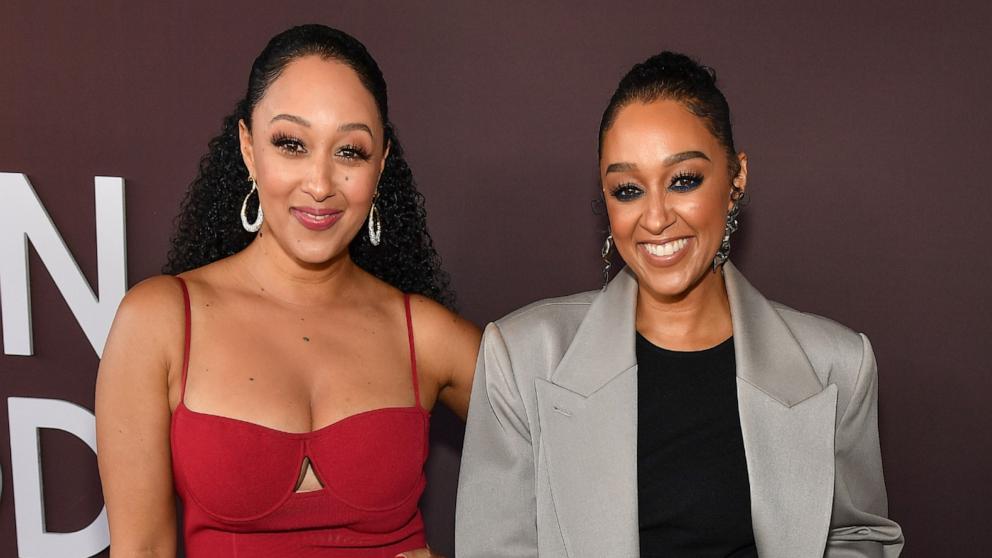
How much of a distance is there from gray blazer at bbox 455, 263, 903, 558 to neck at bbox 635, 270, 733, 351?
5cm

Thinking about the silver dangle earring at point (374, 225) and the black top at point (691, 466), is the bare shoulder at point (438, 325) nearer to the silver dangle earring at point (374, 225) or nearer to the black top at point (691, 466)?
the silver dangle earring at point (374, 225)

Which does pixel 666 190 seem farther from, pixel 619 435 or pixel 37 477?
pixel 37 477

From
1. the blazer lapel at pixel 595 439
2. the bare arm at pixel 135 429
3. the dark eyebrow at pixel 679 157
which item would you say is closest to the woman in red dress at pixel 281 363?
the bare arm at pixel 135 429

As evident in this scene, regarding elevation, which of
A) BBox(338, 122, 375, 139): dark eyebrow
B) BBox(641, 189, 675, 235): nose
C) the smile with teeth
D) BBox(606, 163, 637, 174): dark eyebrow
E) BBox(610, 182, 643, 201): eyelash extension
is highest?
BBox(338, 122, 375, 139): dark eyebrow

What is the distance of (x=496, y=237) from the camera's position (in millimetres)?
2648

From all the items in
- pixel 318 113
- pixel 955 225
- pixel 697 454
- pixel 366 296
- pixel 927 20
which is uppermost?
pixel 927 20

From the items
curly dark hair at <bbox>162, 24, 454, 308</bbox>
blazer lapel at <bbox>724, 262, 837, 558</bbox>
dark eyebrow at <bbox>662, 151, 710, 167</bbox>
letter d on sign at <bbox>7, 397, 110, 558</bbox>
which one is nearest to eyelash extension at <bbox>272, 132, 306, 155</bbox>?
curly dark hair at <bbox>162, 24, 454, 308</bbox>

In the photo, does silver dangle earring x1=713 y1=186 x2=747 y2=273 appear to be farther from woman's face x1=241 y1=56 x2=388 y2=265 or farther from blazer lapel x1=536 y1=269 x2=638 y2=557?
woman's face x1=241 y1=56 x2=388 y2=265

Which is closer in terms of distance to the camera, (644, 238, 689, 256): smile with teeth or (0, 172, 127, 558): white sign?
(644, 238, 689, 256): smile with teeth

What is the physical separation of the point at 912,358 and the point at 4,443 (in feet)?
8.00

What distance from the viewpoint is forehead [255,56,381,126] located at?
193cm

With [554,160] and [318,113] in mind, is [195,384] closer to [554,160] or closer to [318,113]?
[318,113]

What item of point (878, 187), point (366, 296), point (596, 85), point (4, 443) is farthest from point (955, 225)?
point (4, 443)

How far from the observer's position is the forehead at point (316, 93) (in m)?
1.93
